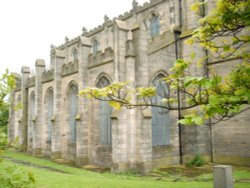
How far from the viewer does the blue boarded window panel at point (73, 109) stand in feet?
72.3

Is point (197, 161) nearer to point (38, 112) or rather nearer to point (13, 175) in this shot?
point (13, 175)

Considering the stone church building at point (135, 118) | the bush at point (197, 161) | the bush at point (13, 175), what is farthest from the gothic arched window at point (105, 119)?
the bush at point (13, 175)

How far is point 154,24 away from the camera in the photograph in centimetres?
2662

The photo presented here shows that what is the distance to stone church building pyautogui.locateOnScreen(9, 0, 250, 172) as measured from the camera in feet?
50.5

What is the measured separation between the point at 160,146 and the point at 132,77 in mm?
4721

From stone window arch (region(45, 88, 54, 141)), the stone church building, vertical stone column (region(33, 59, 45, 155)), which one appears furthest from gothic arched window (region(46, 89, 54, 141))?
the stone church building

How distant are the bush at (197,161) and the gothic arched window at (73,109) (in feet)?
30.8

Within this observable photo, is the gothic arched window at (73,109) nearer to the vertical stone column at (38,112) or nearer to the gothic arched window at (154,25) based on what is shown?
the vertical stone column at (38,112)

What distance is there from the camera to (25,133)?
30.0 m

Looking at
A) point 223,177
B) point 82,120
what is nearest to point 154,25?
point 82,120

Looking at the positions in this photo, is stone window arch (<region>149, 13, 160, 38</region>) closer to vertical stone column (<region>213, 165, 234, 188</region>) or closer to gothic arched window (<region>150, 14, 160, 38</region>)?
gothic arched window (<region>150, 14, 160, 38</region>)

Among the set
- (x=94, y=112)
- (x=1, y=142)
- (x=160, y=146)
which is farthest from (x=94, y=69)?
(x=1, y=142)

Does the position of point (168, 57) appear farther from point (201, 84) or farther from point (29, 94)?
point (29, 94)

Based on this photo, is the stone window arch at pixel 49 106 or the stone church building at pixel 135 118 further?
the stone window arch at pixel 49 106
